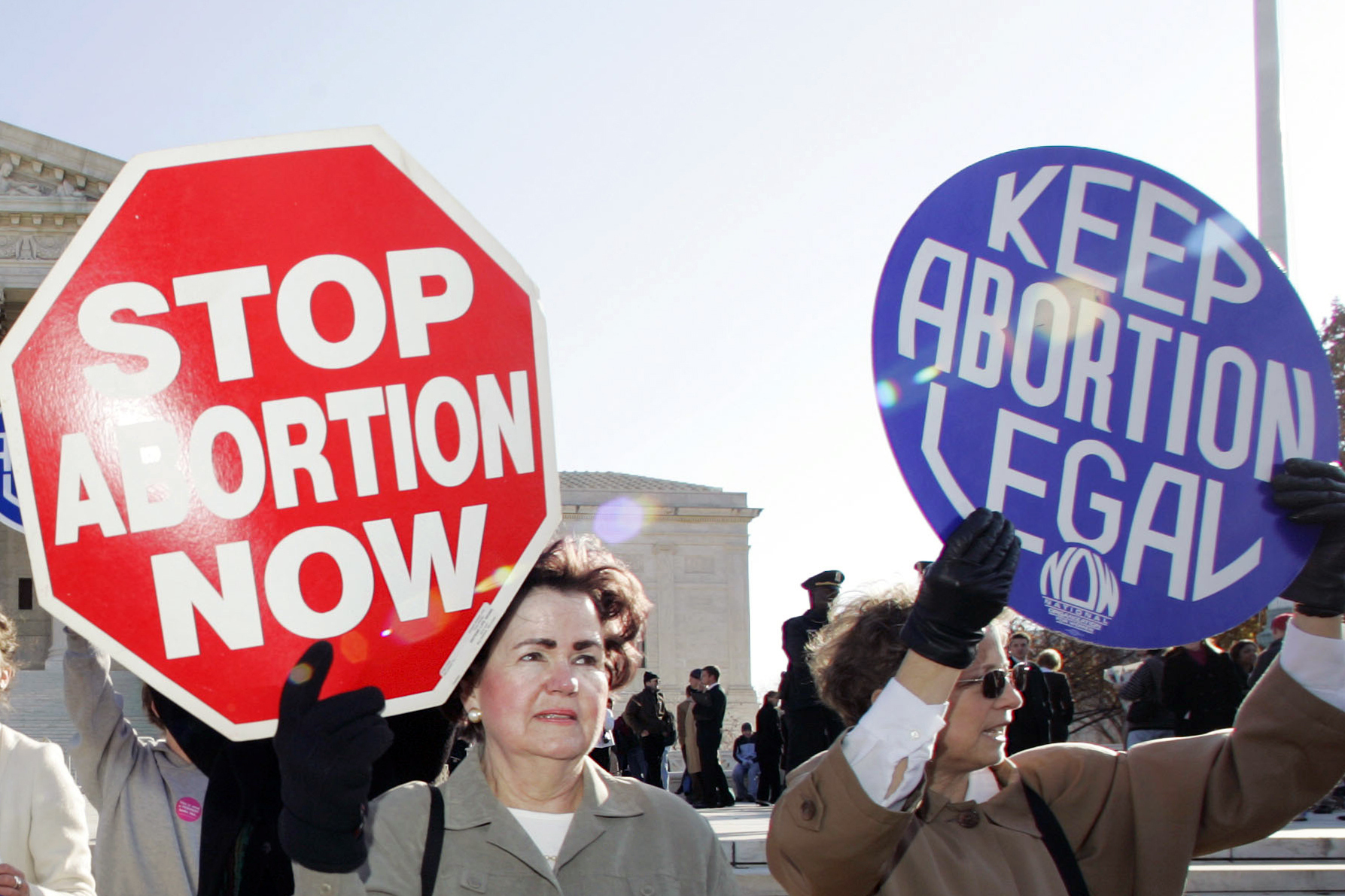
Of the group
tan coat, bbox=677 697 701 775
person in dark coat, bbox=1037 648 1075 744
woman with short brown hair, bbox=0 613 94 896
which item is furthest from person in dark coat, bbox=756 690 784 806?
woman with short brown hair, bbox=0 613 94 896

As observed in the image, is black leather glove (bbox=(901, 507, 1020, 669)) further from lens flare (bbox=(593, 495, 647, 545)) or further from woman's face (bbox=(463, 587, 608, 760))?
lens flare (bbox=(593, 495, 647, 545))

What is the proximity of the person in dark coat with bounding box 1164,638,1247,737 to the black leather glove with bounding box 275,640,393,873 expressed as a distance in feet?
22.1

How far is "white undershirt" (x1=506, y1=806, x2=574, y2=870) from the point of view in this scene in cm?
213

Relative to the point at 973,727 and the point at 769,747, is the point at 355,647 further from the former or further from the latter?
the point at 769,747

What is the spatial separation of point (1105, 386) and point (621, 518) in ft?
154

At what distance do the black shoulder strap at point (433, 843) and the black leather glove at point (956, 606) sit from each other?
79 centimetres

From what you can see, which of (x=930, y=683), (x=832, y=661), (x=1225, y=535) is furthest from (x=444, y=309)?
(x=1225, y=535)

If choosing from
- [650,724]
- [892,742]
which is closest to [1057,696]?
[650,724]

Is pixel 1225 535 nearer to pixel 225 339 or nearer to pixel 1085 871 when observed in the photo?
pixel 1085 871

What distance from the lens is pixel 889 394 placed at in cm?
207

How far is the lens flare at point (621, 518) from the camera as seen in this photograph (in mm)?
48000

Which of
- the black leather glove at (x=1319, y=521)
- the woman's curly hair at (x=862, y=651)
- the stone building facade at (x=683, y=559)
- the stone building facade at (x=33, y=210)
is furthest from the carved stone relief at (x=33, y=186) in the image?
the black leather glove at (x=1319, y=521)

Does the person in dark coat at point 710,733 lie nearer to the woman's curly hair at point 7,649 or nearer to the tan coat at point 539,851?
the woman's curly hair at point 7,649

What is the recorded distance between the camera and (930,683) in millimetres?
→ 1847
